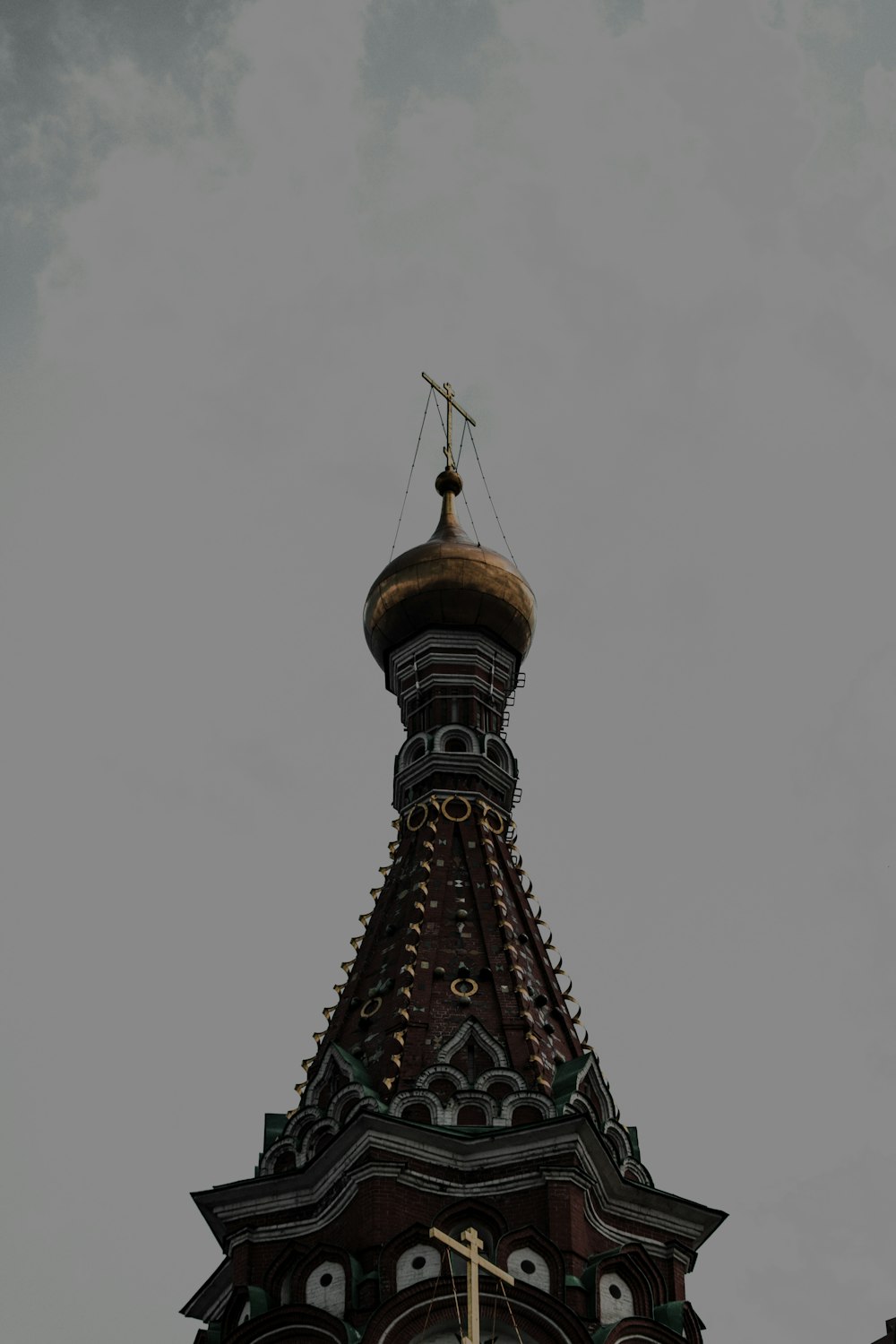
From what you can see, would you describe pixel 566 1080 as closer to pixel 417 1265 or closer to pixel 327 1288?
pixel 417 1265

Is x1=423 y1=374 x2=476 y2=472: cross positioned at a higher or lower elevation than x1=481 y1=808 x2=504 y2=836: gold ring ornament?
higher

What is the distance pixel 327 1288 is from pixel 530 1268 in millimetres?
2131

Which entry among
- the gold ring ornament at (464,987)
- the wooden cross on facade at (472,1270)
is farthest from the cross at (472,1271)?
the gold ring ornament at (464,987)

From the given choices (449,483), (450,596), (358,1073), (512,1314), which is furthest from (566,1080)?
(449,483)

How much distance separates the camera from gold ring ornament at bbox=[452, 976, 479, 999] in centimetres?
2934

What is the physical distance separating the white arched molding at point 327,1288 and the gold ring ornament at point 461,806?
7.84 metres

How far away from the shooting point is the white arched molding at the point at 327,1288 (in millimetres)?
25969

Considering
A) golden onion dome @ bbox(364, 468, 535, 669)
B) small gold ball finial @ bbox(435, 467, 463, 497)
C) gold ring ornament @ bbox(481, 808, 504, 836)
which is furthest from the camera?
small gold ball finial @ bbox(435, 467, 463, 497)

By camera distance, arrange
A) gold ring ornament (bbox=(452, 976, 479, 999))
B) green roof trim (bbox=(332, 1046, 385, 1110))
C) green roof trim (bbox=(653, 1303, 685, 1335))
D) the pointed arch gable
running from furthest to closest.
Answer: gold ring ornament (bbox=(452, 976, 479, 999)), the pointed arch gable, green roof trim (bbox=(332, 1046, 385, 1110)), green roof trim (bbox=(653, 1303, 685, 1335))

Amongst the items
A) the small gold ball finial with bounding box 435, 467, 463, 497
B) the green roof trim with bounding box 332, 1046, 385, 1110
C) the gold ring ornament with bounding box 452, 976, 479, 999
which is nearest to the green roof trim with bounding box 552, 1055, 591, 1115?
the gold ring ornament with bounding box 452, 976, 479, 999

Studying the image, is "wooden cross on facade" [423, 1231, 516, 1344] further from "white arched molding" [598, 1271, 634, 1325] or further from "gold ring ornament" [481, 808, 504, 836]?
"gold ring ornament" [481, 808, 504, 836]

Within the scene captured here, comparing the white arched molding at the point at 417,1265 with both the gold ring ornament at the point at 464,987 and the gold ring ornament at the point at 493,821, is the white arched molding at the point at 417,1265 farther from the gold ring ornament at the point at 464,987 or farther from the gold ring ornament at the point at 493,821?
the gold ring ornament at the point at 493,821

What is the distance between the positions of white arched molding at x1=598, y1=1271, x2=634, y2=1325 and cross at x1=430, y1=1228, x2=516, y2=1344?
1.20 metres

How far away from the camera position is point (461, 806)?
108 feet
